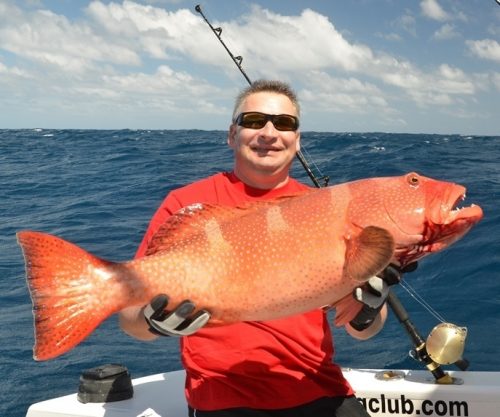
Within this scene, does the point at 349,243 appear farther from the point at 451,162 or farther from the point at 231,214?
the point at 451,162

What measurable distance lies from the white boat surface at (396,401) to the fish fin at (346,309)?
1.40 metres

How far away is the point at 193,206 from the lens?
2.74 metres

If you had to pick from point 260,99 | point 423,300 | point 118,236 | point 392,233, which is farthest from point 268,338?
point 118,236

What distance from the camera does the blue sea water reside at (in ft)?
22.1

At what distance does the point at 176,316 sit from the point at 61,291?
1.61ft

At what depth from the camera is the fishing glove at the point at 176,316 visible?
2.48m

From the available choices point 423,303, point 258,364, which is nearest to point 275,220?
point 258,364

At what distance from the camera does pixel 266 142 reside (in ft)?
10.8

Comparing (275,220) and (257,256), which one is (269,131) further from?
(257,256)

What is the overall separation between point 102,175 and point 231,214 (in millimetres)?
18792

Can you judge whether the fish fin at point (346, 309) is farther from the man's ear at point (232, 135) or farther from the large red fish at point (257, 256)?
the man's ear at point (232, 135)

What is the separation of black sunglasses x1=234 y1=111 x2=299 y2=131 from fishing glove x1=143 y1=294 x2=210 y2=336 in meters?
1.25

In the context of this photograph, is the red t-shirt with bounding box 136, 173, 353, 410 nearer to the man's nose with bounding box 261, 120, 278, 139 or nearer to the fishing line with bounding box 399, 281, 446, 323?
the man's nose with bounding box 261, 120, 278, 139

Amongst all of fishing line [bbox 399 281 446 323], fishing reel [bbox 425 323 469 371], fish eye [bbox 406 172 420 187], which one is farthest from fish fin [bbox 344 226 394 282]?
fishing line [bbox 399 281 446 323]
